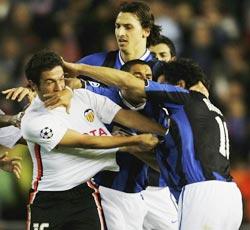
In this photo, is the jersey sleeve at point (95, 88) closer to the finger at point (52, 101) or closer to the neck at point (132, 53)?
the neck at point (132, 53)

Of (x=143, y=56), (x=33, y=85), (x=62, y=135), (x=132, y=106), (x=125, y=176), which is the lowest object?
(x=125, y=176)

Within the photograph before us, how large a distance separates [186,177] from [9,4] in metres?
8.60

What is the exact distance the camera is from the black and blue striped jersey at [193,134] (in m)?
7.48

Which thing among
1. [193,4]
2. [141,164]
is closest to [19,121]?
[141,164]

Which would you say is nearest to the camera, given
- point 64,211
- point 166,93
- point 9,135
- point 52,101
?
point 166,93

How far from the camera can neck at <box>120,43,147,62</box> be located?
867 cm

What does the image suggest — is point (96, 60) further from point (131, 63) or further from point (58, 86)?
point (58, 86)

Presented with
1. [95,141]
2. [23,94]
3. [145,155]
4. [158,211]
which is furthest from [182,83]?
[158,211]

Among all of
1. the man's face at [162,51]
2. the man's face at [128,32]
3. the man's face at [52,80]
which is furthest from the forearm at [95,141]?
the man's face at [162,51]

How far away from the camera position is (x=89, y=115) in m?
7.82

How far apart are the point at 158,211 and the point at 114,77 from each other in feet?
5.61

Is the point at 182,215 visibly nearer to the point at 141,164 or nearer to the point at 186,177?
the point at 186,177

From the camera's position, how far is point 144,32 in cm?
889

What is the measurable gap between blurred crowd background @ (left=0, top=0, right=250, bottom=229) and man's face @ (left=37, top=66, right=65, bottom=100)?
5.52m
